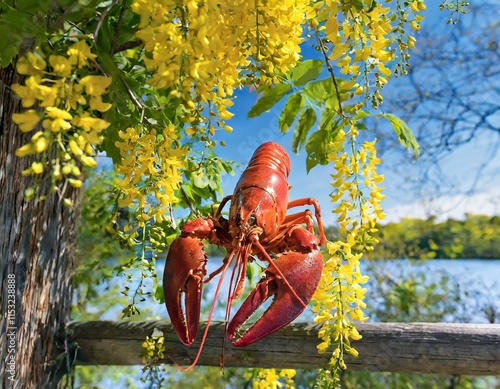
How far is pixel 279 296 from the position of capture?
1.07m

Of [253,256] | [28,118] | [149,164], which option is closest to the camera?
[28,118]

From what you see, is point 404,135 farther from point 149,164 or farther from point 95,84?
point 95,84

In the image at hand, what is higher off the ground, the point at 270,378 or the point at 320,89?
the point at 320,89

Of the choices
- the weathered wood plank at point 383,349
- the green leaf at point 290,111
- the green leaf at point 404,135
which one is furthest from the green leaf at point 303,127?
the weathered wood plank at point 383,349

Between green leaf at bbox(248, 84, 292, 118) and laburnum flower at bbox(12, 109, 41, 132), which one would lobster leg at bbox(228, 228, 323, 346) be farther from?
laburnum flower at bbox(12, 109, 41, 132)

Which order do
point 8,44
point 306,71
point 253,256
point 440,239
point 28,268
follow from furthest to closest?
point 440,239
point 28,268
point 253,256
point 306,71
point 8,44

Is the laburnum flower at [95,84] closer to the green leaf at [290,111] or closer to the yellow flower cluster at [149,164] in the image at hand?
the yellow flower cluster at [149,164]

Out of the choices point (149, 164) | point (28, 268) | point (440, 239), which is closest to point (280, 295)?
point (149, 164)

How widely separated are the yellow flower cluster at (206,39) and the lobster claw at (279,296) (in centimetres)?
35

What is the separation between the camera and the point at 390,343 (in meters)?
1.65

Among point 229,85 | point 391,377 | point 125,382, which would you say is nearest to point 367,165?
point 229,85

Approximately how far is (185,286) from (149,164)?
0.26 meters

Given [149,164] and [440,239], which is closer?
[149,164]

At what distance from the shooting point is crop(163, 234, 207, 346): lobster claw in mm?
1105
